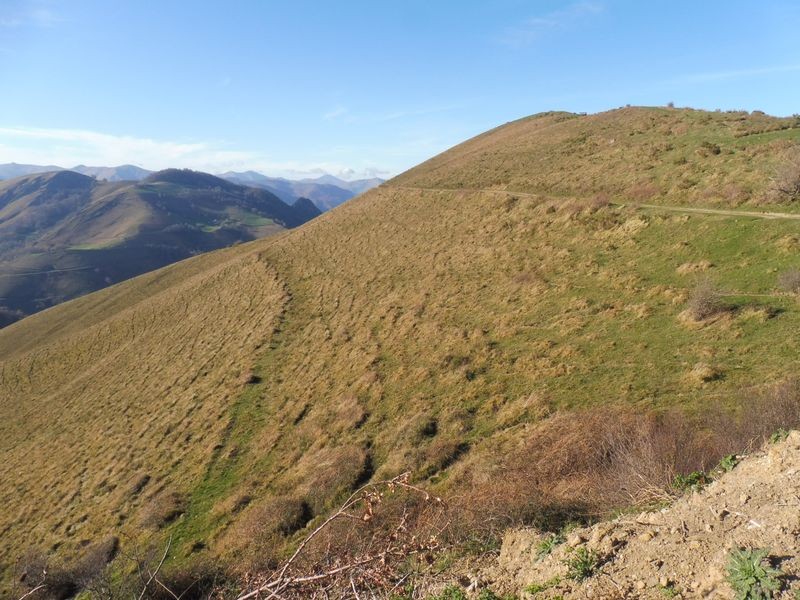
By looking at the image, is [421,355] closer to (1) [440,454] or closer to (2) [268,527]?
(1) [440,454]

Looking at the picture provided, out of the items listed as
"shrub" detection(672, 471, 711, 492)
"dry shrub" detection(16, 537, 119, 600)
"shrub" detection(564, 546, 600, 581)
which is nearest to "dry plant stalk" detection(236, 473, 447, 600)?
"shrub" detection(564, 546, 600, 581)

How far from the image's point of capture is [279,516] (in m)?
13.9

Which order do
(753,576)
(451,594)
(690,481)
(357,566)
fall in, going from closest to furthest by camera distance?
(357,566), (753,576), (451,594), (690,481)

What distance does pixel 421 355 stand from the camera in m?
23.1

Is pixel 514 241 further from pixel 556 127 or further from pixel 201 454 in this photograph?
pixel 556 127

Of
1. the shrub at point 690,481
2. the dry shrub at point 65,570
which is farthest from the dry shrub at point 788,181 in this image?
the dry shrub at point 65,570

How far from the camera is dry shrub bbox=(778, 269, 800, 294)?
52.4 ft

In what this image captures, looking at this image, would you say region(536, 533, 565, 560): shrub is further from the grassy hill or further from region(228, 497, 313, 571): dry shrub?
region(228, 497, 313, 571): dry shrub

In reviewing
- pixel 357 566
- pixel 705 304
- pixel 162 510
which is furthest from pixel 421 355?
pixel 357 566

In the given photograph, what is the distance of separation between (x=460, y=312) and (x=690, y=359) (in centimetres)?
1308

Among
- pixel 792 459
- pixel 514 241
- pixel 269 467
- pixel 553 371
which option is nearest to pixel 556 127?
pixel 514 241

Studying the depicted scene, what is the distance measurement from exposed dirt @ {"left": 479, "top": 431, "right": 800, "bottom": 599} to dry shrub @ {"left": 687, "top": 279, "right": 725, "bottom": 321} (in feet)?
36.7

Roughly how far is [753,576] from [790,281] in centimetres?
1613

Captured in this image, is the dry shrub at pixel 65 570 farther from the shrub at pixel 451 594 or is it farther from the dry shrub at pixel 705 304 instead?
the dry shrub at pixel 705 304
